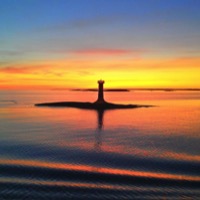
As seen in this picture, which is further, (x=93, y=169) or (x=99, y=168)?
(x=99, y=168)

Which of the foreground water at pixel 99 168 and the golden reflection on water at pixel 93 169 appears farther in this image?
the golden reflection on water at pixel 93 169

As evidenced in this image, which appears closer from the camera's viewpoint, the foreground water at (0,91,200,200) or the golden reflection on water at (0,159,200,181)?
the foreground water at (0,91,200,200)

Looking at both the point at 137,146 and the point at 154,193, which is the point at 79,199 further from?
the point at 137,146

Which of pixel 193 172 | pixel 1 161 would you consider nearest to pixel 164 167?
pixel 193 172

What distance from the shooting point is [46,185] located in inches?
560

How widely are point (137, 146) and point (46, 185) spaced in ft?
39.0

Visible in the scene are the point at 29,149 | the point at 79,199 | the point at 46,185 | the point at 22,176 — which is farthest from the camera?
the point at 29,149

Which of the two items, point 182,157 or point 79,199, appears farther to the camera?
point 182,157

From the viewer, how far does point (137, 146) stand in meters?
24.8

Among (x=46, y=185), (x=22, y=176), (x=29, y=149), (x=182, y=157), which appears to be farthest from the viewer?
(x=29, y=149)

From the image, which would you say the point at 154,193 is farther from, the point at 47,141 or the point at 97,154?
the point at 47,141

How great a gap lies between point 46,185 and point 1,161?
19.3 feet

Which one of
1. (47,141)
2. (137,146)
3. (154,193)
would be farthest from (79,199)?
(47,141)

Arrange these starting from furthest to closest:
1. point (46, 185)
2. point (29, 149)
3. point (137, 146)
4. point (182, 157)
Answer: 1. point (137, 146)
2. point (29, 149)
3. point (182, 157)
4. point (46, 185)
